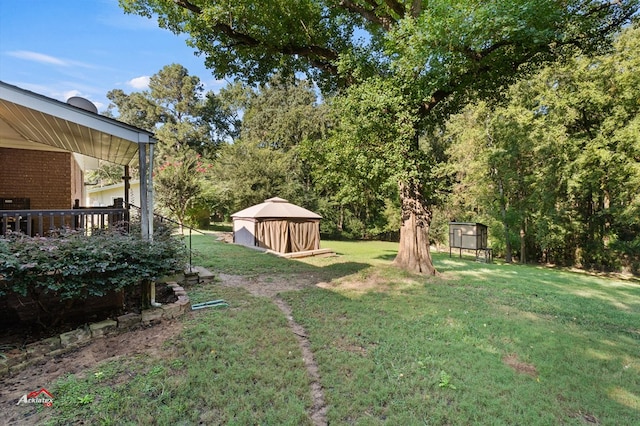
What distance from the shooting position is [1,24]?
7.95 m

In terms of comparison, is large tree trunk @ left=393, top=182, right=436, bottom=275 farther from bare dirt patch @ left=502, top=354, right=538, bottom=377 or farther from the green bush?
the green bush

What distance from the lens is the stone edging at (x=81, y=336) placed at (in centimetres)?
329

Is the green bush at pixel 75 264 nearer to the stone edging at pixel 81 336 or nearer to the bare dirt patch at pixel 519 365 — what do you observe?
the stone edging at pixel 81 336

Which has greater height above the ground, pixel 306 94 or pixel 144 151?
pixel 306 94

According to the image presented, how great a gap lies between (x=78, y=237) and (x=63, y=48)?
9705 millimetres

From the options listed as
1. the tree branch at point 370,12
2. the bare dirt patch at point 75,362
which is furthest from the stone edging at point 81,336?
the tree branch at point 370,12

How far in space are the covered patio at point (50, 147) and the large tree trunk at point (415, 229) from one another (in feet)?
21.1

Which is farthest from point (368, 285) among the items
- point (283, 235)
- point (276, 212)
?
point (276, 212)

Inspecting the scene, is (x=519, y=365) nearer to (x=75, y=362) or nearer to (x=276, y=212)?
(x=75, y=362)

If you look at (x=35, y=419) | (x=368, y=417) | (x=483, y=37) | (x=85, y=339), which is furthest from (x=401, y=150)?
(x=35, y=419)

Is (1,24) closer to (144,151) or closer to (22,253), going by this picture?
(144,151)

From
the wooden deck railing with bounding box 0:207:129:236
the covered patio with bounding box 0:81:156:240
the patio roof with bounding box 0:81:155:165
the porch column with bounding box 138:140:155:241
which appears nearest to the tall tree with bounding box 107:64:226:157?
the covered patio with bounding box 0:81:156:240

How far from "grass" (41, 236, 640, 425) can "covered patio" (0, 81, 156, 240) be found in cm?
231

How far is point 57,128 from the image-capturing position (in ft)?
17.4
